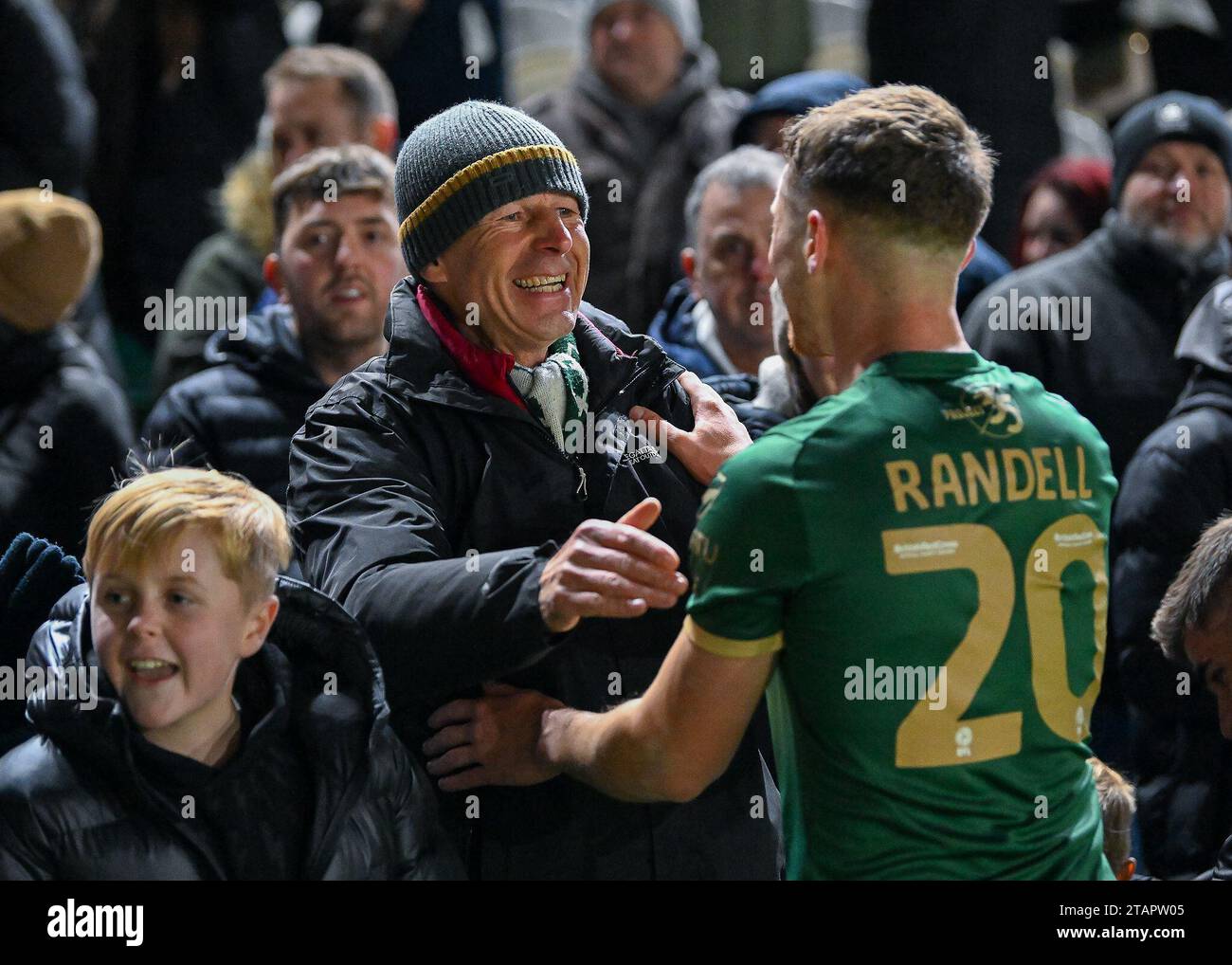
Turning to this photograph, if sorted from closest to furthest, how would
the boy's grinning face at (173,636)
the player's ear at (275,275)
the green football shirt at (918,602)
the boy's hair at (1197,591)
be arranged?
the green football shirt at (918,602) < the boy's grinning face at (173,636) < the boy's hair at (1197,591) < the player's ear at (275,275)

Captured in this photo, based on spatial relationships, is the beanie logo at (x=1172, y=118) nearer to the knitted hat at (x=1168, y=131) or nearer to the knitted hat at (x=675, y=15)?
the knitted hat at (x=1168, y=131)

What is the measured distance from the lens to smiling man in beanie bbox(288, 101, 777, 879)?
2.79 meters

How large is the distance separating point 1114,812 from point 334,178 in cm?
238

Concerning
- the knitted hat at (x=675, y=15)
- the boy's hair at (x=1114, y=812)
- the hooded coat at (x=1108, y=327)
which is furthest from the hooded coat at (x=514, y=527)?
the knitted hat at (x=675, y=15)

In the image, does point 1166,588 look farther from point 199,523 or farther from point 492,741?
point 199,523

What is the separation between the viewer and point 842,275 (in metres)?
2.63

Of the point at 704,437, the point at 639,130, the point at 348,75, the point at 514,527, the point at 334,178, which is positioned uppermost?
the point at 348,75

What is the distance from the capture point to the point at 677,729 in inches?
102

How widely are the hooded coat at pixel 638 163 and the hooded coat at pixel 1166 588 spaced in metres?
1.68

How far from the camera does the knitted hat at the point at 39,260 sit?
4.57m

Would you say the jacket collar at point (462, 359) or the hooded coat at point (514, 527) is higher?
the jacket collar at point (462, 359)

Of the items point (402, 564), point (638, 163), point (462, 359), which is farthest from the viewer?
point (638, 163)

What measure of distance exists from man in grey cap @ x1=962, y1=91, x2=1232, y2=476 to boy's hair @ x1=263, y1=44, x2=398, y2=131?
1.88 metres

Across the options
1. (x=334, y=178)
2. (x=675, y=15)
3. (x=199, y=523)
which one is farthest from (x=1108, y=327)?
(x=199, y=523)
